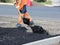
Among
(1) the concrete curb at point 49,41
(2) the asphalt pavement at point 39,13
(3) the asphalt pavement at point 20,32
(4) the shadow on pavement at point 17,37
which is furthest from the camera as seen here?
(2) the asphalt pavement at point 39,13

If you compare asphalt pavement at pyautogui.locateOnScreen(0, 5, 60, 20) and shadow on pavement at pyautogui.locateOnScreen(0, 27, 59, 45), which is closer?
shadow on pavement at pyautogui.locateOnScreen(0, 27, 59, 45)

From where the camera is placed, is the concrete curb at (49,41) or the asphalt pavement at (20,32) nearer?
the concrete curb at (49,41)

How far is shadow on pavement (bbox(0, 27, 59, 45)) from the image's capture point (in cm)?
978

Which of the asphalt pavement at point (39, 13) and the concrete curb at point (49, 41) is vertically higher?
the concrete curb at point (49, 41)

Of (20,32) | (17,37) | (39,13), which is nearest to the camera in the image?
(17,37)

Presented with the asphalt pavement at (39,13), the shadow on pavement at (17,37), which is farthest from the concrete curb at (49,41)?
the asphalt pavement at (39,13)

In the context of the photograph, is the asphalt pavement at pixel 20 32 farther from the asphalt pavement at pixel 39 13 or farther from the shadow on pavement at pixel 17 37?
the asphalt pavement at pixel 39 13

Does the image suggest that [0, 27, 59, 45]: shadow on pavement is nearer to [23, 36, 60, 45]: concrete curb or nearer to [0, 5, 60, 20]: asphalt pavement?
[23, 36, 60, 45]: concrete curb

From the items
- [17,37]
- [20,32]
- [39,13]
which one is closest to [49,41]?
[17,37]

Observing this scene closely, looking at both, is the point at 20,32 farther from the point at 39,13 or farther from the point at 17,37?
the point at 39,13

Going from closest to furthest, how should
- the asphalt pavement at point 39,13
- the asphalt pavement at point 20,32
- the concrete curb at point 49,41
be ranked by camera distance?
the concrete curb at point 49,41
the asphalt pavement at point 20,32
the asphalt pavement at point 39,13

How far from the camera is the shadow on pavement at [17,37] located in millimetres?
9781

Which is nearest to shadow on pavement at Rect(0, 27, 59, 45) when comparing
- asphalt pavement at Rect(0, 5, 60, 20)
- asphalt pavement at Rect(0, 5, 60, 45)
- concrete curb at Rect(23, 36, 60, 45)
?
asphalt pavement at Rect(0, 5, 60, 45)

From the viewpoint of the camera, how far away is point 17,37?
436 inches
